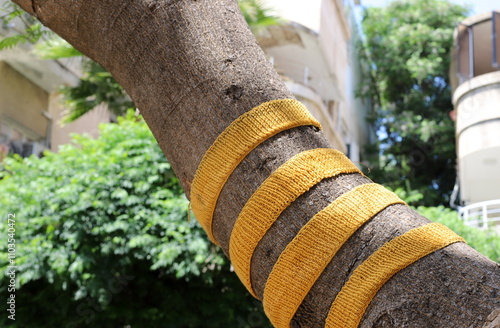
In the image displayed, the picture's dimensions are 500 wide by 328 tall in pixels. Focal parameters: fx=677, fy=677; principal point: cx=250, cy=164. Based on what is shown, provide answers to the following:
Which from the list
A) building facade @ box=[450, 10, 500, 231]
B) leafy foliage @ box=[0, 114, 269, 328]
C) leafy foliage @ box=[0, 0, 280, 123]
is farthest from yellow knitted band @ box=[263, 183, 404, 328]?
building facade @ box=[450, 10, 500, 231]

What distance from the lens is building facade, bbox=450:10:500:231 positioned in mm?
15266

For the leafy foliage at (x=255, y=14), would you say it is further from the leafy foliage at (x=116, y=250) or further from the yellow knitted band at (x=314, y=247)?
the yellow knitted band at (x=314, y=247)

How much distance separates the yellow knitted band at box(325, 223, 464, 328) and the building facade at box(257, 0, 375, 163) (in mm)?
11096

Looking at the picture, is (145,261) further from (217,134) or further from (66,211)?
(217,134)

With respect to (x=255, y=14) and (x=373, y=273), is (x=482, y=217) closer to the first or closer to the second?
(x=255, y=14)

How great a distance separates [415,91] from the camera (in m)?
20.4

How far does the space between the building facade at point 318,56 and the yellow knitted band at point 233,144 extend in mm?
10830

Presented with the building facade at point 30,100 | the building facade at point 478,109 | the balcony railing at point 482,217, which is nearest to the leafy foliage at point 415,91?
the building facade at point 478,109

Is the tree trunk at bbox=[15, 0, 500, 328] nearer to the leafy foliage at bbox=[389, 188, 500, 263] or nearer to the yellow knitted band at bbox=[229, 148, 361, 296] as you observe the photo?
the yellow knitted band at bbox=[229, 148, 361, 296]

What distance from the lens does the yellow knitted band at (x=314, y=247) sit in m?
1.53

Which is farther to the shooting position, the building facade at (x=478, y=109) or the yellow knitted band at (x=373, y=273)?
the building facade at (x=478, y=109)

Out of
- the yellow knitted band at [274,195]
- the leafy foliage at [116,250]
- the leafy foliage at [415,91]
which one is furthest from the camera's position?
the leafy foliage at [415,91]

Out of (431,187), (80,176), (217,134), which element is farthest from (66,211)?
(431,187)

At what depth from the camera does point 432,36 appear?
785 inches
